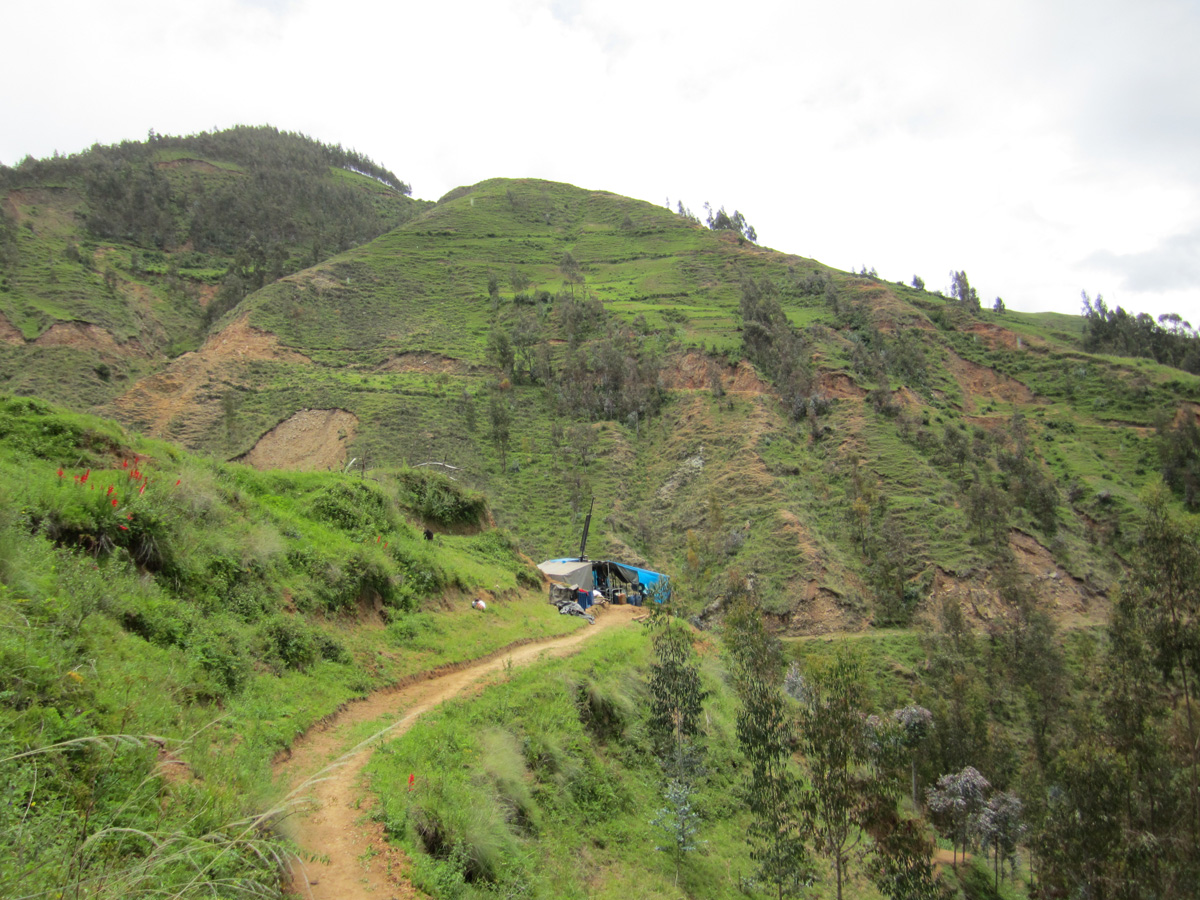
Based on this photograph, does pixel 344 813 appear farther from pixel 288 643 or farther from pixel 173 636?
pixel 288 643

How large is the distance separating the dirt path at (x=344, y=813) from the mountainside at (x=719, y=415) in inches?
1282

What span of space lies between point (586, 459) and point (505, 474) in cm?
729

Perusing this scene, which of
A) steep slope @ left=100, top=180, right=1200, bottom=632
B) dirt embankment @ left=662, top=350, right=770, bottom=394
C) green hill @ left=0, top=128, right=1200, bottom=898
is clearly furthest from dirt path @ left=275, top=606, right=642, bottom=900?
dirt embankment @ left=662, top=350, right=770, bottom=394

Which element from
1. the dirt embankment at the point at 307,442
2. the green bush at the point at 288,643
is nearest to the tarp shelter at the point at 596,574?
the green bush at the point at 288,643

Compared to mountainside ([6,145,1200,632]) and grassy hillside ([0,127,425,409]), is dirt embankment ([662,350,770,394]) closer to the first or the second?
mountainside ([6,145,1200,632])

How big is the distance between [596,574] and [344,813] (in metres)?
24.4

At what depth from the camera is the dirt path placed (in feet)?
18.9

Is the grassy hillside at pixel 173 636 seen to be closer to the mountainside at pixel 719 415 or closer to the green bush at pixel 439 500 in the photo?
the green bush at pixel 439 500

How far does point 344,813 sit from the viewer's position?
684 cm

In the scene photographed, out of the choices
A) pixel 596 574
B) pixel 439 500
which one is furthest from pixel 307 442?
pixel 439 500

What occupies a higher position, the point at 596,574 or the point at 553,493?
the point at 553,493

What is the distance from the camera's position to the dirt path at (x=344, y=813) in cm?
575

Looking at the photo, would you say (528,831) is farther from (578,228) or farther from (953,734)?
(578,228)

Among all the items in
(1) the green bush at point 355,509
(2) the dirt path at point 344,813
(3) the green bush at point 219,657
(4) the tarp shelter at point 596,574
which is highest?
(1) the green bush at point 355,509
